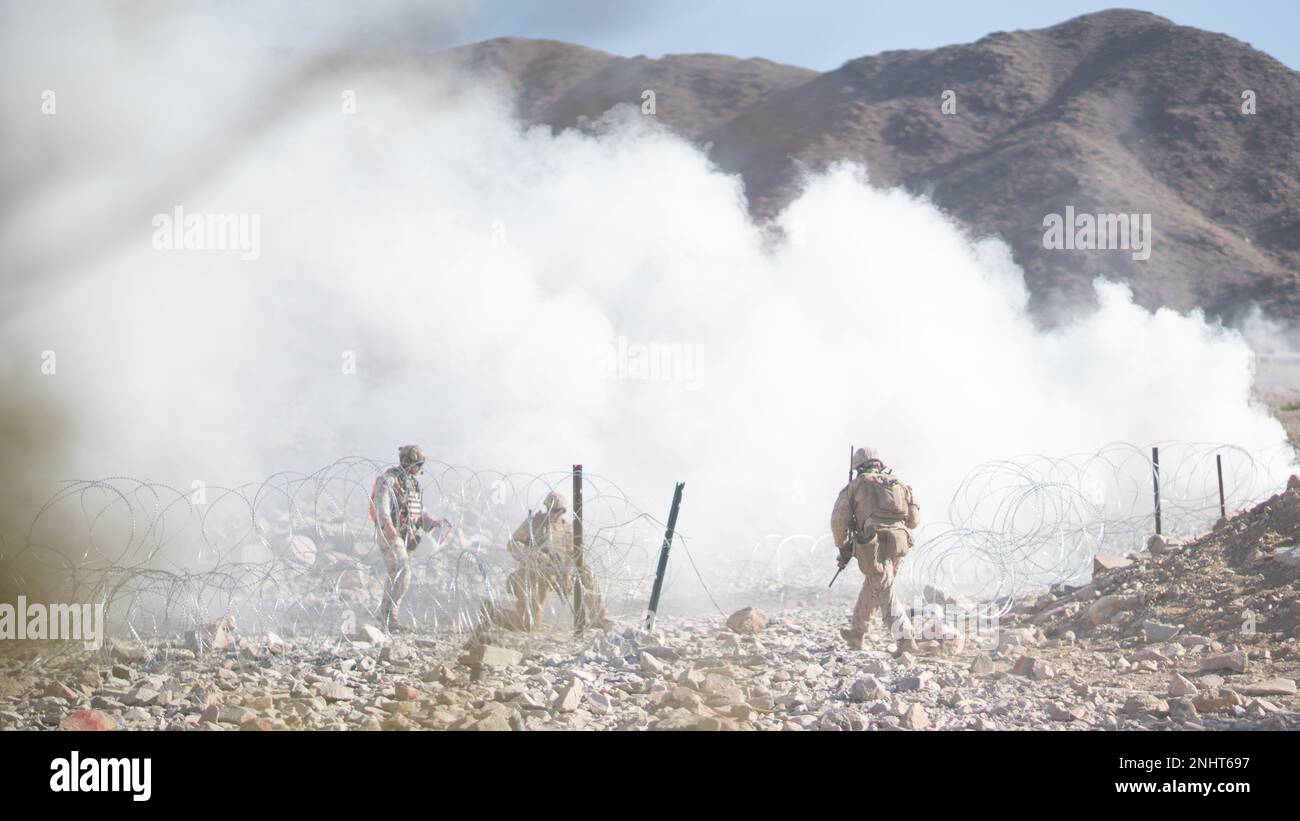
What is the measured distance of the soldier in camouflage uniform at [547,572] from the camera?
8.51 metres

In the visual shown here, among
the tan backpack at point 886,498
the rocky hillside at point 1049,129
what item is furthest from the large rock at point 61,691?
the rocky hillside at point 1049,129

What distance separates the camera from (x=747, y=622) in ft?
31.4

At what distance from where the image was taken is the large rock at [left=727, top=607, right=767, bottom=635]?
956 centimetres

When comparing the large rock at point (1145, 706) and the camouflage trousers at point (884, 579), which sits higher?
the camouflage trousers at point (884, 579)

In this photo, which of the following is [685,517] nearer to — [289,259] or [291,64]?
[289,259]

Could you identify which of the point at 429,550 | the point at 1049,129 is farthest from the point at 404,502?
the point at 1049,129

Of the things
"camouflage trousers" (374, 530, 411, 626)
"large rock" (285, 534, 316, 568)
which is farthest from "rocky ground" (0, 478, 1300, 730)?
"large rock" (285, 534, 316, 568)

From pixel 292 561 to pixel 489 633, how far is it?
4233mm

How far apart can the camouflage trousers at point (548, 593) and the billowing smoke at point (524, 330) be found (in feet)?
17.1

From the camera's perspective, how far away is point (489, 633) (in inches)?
320

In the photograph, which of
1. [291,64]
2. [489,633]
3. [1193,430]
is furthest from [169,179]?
[1193,430]

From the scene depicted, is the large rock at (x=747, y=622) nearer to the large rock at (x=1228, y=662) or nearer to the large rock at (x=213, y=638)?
the large rock at (x=1228, y=662)

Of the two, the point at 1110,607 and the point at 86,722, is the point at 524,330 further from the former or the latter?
the point at 86,722

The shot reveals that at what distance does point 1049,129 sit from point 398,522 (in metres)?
59.7
